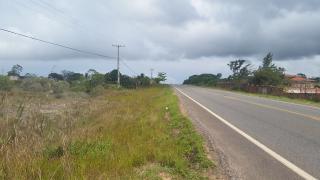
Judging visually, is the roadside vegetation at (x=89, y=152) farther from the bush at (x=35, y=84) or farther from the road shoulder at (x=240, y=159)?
the bush at (x=35, y=84)

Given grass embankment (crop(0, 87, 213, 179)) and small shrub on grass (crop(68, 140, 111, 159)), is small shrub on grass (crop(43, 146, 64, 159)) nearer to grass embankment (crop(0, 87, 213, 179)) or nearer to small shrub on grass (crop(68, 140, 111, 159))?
grass embankment (crop(0, 87, 213, 179))

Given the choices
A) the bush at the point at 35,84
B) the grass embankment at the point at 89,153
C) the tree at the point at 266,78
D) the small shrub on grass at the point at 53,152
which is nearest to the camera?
the grass embankment at the point at 89,153

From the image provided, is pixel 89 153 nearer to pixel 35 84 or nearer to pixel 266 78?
pixel 35 84

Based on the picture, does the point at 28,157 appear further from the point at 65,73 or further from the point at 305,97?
the point at 65,73

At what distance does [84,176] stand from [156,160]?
8.23 feet

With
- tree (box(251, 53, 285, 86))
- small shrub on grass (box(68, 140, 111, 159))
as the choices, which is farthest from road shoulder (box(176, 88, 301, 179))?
tree (box(251, 53, 285, 86))

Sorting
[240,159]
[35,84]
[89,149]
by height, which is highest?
[35,84]

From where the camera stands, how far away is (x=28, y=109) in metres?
13.6

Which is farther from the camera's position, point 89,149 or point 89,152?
point 89,149

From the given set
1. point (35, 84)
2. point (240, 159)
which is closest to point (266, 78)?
point (35, 84)

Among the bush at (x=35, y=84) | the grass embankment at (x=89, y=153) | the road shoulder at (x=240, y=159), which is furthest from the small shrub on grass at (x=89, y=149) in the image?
the bush at (x=35, y=84)

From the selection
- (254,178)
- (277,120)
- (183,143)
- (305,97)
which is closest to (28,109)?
(183,143)

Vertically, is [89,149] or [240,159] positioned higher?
[89,149]

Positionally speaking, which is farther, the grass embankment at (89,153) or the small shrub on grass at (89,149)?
the small shrub on grass at (89,149)
